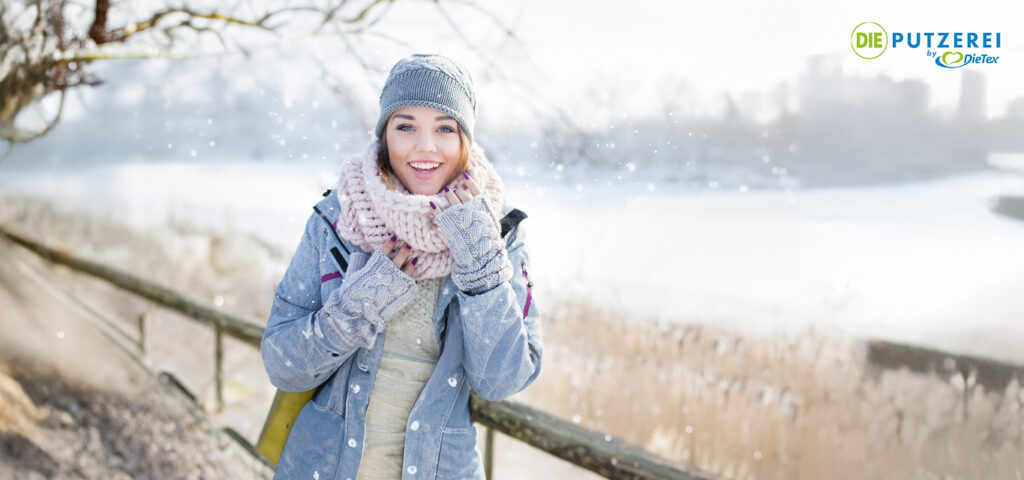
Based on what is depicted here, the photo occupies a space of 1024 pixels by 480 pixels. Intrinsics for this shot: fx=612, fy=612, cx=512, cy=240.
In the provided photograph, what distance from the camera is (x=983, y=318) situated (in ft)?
13.1

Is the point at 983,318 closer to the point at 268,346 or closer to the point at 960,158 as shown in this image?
the point at 960,158

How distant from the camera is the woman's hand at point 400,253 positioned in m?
1.41

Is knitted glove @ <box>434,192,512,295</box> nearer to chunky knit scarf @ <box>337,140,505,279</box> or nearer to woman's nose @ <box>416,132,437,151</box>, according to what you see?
chunky knit scarf @ <box>337,140,505,279</box>

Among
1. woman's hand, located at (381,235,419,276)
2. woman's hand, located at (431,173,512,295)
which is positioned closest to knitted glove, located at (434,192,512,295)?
woman's hand, located at (431,173,512,295)

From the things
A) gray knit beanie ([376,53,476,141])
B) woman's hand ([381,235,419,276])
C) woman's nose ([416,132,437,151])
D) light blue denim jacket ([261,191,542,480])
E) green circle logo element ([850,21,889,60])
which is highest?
green circle logo element ([850,21,889,60])

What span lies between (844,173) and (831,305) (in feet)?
3.45

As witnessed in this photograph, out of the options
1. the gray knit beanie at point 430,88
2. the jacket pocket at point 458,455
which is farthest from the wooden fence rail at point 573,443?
the gray knit beanie at point 430,88

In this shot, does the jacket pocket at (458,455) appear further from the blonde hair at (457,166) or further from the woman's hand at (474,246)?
the blonde hair at (457,166)

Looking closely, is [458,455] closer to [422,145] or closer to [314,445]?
[314,445]

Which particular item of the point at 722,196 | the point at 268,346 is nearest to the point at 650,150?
the point at 722,196

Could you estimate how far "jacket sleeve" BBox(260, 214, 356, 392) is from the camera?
4.53 ft

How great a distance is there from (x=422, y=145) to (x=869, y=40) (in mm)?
3392

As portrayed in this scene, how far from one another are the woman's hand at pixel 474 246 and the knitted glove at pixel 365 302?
14 centimetres

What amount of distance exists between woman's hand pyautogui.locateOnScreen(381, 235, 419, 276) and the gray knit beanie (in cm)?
33
